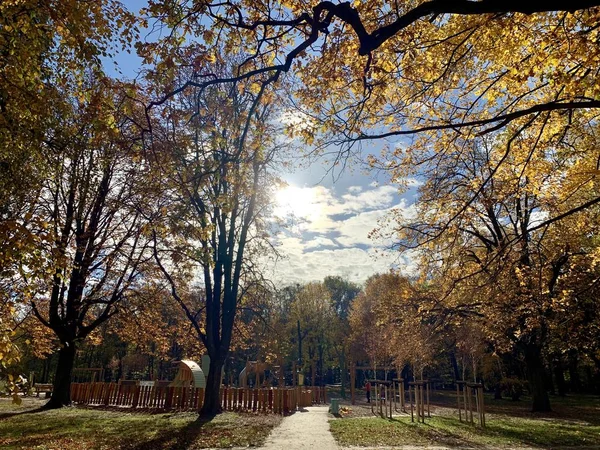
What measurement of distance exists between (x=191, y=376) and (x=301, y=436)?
47.0 feet

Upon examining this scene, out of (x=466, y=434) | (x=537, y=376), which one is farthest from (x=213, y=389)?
(x=537, y=376)

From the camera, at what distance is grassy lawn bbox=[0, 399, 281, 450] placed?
32.6ft

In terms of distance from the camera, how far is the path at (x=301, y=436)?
33.1 feet

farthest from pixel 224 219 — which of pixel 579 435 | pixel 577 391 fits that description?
pixel 577 391

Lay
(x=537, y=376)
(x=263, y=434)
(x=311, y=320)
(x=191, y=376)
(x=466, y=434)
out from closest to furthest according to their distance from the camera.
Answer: (x=263, y=434) < (x=466, y=434) < (x=537, y=376) < (x=191, y=376) < (x=311, y=320)

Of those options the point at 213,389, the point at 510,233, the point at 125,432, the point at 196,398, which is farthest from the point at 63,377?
the point at 510,233

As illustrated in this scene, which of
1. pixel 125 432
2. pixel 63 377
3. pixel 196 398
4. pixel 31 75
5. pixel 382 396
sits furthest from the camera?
pixel 382 396

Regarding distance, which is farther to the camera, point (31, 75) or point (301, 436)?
point (301, 436)

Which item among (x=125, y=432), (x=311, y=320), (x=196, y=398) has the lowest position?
(x=125, y=432)

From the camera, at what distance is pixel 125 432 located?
11875 mm

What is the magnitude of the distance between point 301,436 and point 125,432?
5.06m

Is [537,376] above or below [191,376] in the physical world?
above

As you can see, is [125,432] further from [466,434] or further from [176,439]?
[466,434]

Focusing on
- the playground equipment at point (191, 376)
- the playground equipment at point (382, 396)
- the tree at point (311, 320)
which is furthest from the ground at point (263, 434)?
the tree at point (311, 320)
